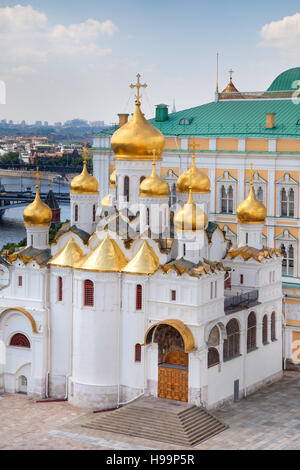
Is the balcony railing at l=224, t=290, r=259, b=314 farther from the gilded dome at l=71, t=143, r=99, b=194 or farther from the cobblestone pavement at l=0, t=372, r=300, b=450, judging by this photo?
the gilded dome at l=71, t=143, r=99, b=194

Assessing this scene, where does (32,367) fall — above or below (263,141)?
below

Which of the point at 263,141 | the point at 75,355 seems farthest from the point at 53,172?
the point at 75,355

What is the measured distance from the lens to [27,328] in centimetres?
3028

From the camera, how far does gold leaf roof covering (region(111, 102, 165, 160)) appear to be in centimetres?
3027

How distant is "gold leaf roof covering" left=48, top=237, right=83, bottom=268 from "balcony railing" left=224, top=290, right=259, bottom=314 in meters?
4.60

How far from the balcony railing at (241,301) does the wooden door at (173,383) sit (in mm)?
2816

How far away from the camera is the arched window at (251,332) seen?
3055 centimetres

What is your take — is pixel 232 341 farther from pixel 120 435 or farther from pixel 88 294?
pixel 120 435

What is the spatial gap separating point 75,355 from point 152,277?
3.26m

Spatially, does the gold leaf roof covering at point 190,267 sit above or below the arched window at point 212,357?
above

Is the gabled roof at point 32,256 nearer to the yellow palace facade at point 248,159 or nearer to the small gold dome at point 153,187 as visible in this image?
the small gold dome at point 153,187

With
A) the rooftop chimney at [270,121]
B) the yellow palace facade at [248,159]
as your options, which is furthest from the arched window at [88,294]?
the rooftop chimney at [270,121]

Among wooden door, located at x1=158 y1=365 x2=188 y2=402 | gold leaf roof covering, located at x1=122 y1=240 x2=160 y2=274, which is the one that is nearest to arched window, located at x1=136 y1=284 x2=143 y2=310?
gold leaf roof covering, located at x1=122 y1=240 x2=160 y2=274
